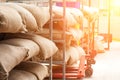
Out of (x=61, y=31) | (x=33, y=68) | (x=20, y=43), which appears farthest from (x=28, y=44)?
(x=61, y=31)

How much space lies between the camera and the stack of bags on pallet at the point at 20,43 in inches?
65.8

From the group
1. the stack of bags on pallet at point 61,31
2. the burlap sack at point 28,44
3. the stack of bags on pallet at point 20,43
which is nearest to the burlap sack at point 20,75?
the stack of bags on pallet at point 20,43

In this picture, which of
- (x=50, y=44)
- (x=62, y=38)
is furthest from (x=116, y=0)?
(x=50, y=44)

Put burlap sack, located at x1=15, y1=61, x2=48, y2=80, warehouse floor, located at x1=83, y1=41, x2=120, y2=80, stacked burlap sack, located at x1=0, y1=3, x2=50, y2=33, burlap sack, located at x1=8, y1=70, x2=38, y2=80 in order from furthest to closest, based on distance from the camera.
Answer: warehouse floor, located at x1=83, y1=41, x2=120, y2=80 → burlap sack, located at x1=15, y1=61, x2=48, y2=80 → burlap sack, located at x1=8, y1=70, x2=38, y2=80 → stacked burlap sack, located at x1=0, y1=3, x2=50, y2=33

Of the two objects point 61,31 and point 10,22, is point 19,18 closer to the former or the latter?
point 10,22

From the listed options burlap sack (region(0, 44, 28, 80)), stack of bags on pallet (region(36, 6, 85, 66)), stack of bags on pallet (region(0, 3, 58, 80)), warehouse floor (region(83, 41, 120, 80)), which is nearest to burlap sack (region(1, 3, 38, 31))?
stack of bags on pallet (region(0, 3, 58, 80))

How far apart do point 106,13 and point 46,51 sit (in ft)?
17.3

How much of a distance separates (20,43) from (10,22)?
0.26 meters

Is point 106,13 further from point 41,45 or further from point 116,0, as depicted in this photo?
point 41,45

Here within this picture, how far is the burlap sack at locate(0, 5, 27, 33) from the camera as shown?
65.2 inches

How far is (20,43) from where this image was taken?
1983 mm

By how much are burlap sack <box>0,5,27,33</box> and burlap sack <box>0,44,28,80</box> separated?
0.10m

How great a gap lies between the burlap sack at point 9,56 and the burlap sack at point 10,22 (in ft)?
0.32

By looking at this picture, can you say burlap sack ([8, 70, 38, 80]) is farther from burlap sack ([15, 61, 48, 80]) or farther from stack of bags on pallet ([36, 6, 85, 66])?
stack of bags on pallet ([36, 6, 85, 66])
